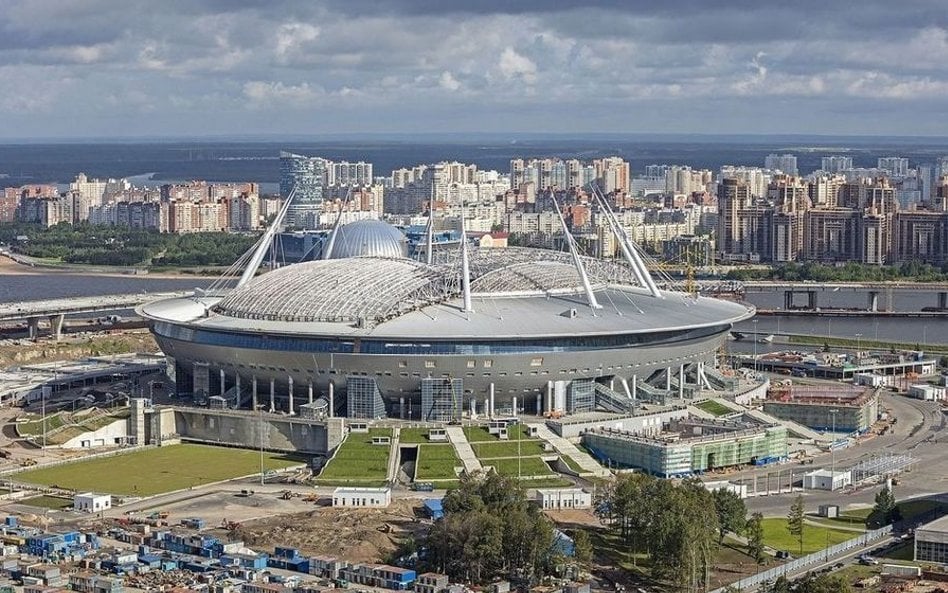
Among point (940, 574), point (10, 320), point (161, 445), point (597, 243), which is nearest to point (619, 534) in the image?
point (940, 574)

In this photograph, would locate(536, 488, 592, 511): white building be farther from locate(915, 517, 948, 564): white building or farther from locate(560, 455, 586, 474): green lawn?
locate(915, 517, 948, 564): white building

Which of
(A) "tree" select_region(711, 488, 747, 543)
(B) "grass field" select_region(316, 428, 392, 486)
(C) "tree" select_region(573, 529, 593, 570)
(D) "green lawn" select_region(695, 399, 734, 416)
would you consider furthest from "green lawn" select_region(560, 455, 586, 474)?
(C) "tree" select_region(573, 529, 593, 570)

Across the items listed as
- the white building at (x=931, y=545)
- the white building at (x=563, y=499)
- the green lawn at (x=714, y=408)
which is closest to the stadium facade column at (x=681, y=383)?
the green lawn at (x=714, y=408)

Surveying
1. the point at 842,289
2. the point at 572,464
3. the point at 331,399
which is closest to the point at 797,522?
the point at 572,464

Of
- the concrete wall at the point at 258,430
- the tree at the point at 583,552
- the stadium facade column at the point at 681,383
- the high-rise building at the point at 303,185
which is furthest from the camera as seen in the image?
the high-rise building at the point at 303,185

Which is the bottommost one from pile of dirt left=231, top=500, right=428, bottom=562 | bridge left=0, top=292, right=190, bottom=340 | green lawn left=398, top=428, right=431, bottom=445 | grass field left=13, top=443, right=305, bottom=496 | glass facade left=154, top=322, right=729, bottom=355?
grass field left=13, top=443, right=305, bottom=496

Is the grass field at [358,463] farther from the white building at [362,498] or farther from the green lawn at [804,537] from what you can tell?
the green lawn at [804,537]
